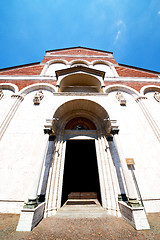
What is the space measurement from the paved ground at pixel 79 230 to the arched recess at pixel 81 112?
167 inches

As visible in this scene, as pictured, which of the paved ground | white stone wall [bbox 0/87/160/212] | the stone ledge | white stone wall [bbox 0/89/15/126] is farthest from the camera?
white stone wall [bbox 0/89/15/126]

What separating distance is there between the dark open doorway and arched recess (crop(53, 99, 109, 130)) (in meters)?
1.82

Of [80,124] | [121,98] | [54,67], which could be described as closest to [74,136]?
[80,124]

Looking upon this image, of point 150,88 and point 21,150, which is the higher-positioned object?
point 150,88

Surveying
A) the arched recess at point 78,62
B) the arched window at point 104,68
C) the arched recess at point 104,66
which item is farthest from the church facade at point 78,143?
the arched recess at point 78,62

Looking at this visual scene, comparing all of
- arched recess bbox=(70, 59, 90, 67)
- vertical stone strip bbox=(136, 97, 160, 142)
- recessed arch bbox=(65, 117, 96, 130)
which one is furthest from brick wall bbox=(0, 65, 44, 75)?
vertical stone strip bbox=(136, 97, 160, 142)

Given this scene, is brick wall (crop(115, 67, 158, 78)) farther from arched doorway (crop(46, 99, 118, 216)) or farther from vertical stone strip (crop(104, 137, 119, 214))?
vertical stone strip (crop(104, 137, 119, 214))

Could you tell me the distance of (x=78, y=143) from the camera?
741 cm

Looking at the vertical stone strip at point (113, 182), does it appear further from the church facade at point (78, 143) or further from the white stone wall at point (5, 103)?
the white stone wall at point (5, 103)

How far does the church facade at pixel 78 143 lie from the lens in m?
4.32

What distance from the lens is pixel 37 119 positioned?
6.35 meters

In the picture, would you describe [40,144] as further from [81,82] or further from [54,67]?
[54,67]

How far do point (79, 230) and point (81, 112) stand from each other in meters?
5.60

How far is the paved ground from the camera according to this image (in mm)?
2502
